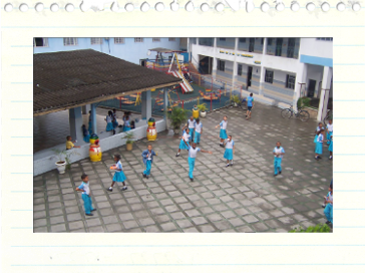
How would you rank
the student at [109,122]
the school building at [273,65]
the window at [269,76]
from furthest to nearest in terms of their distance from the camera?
the window at [269,76], the school building at [273,65], the student at [109,122]

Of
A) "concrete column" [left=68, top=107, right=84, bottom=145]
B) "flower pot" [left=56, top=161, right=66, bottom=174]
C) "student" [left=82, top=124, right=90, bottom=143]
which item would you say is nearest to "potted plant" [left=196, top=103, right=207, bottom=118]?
"student" [left=82, top=124, right=90, bottom=143]

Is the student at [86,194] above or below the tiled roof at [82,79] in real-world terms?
below

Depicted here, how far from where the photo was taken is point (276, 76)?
20328 millimetres

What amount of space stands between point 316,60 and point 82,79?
1117 centimetres

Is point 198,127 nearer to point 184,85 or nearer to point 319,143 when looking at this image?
point 319,143

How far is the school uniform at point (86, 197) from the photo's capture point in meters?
7.73

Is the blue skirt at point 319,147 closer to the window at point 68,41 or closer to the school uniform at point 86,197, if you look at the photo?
the school uniform at point 86,197

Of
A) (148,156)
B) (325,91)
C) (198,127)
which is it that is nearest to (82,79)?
(148,156)

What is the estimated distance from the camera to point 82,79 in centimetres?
1150

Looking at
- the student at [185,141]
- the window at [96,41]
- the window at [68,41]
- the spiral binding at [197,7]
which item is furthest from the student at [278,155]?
the window at [68,41]

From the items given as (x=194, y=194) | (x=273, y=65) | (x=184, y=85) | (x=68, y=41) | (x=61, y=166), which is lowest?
(x=194, y=194)

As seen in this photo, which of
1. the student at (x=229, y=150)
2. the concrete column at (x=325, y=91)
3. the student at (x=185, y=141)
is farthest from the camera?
the concrete column at (x=325, y=91)
